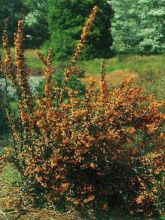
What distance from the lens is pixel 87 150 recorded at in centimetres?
698

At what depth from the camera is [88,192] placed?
291 inches

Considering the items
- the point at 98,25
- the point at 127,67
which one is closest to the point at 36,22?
the point at 98,25

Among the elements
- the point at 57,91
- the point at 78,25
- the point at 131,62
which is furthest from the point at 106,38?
the point at 57,91

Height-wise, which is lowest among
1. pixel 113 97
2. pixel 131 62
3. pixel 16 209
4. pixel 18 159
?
pixel 131 62

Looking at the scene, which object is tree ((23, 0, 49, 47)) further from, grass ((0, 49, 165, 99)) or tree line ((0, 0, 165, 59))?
grass ((0, 49, 165, 99))

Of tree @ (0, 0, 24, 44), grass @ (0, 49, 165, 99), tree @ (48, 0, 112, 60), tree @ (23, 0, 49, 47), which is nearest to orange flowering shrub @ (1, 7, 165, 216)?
grass @ (0, 49, 165, 99)

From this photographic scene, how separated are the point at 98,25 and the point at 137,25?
4.72 metres

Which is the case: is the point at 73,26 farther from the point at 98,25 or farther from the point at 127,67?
the point at 127,67

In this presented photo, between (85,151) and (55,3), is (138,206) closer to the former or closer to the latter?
(85,151)

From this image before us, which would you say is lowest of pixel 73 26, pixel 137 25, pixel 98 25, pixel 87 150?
pixel 137 25

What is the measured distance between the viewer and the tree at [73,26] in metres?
26.8

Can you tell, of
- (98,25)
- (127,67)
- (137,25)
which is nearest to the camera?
(127,67)

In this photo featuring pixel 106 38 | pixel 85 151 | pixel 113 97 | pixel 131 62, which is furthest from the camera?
pixel 106 38

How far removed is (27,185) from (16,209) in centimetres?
34
